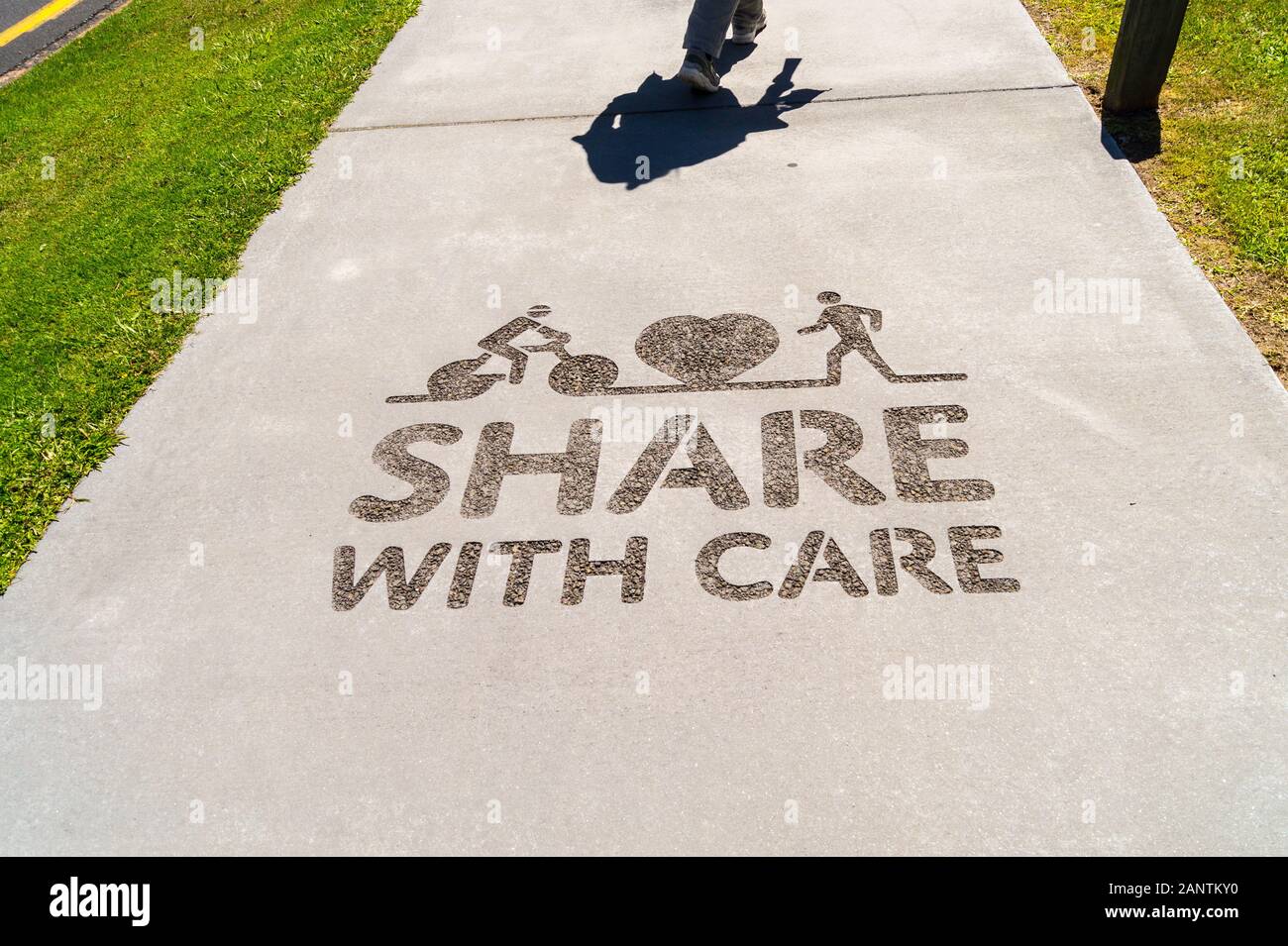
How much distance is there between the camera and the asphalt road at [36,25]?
30.0 ft

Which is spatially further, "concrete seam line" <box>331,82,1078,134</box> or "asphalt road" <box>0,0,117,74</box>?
"asphalt road" <box>0,0,117,74</box>

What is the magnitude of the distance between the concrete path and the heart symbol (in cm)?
2

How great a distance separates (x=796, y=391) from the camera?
4.09 m

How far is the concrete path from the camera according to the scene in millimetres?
2795

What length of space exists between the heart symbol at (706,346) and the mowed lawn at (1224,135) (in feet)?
6.64

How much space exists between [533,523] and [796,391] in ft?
4.08

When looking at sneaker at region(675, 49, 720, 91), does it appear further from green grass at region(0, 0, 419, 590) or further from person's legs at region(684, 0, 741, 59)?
green grass at region(0, 0, 419, 590)

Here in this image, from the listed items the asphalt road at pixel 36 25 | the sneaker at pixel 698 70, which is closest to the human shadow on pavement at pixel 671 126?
the sneaker at pixel 698 70

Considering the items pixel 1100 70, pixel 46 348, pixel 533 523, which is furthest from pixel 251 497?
pixel 1100 70

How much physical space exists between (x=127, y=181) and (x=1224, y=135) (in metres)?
6.55

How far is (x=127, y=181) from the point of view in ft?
21.0

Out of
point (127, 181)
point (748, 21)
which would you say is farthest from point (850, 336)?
point (127, 181)

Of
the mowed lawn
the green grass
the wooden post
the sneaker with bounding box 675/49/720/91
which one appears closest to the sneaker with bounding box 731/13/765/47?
the sneaker with bounding box 675/49/720/91

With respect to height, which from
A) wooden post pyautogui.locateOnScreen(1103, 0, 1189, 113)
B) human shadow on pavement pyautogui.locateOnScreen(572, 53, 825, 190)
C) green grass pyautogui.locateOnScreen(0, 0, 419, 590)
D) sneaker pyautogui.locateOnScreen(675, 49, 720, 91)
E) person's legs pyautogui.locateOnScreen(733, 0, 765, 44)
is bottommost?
green grass pyautogui.locateOnScreen(0, 0, 419, 590)
